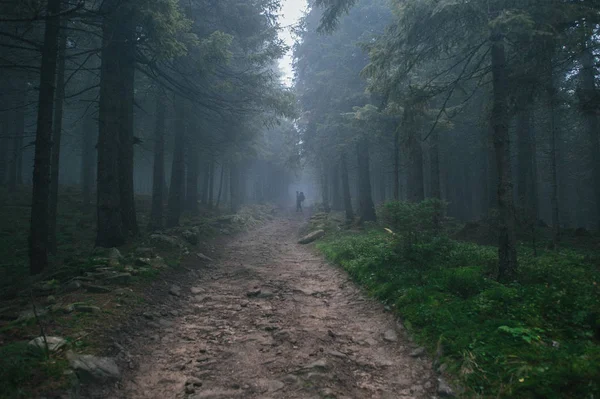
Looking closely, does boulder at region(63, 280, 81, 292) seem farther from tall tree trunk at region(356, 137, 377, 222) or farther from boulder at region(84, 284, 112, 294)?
tall tree trunk at region(356, 137, 377, 222)

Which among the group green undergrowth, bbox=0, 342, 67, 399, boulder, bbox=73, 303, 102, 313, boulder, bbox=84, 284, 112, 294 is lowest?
green undergrowth, bbox=0, 342, 67, 399

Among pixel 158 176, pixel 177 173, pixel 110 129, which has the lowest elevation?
pixel 158 176

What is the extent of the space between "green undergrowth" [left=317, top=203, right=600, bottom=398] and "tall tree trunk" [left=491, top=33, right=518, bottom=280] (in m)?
0.43

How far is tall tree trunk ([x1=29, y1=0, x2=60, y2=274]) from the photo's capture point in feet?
25.0

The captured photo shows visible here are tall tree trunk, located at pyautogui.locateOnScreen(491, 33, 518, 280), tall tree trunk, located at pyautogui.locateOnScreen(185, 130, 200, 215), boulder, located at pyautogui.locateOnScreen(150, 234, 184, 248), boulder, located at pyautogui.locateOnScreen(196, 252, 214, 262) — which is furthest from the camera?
tall tree trunk, located at pyautogui.locateOnScreen(185, 130, 200, 215)

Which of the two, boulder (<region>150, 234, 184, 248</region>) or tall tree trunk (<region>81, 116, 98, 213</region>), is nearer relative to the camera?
boulder (<region>150, 234, 184, 248</region>)

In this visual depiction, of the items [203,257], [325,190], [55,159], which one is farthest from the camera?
[325,190]

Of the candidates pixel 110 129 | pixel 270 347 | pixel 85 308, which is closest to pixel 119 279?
pixel 85 308

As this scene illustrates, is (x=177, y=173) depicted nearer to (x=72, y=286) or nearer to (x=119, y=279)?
(x=119, y=279)

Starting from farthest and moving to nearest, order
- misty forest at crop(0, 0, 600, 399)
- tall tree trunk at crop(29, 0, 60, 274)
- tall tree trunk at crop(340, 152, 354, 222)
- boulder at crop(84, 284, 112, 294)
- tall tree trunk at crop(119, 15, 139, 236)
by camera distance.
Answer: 1. tall tree trunk at crop(340, 152, 354, 222)
2. tall tree trunk at crop(119, 15, 139, 236)
3. tall tree trunk at crop(29, 0, 60, 274)
4. boulder at crop(84, 284, 112, 294)
5. misty forest at crop(0, 0, 600, 399)

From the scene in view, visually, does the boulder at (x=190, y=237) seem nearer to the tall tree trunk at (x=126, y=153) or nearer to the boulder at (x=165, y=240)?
the boulder at (x=165, y=240)

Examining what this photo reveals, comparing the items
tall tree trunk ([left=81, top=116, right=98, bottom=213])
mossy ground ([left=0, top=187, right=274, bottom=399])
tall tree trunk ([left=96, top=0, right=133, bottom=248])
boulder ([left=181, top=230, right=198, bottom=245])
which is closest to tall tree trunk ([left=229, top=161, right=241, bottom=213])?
tall tree trunk ([left=81, top=116, right=98, bottom=213])

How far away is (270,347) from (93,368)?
2265 mm

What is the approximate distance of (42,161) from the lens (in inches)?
300
